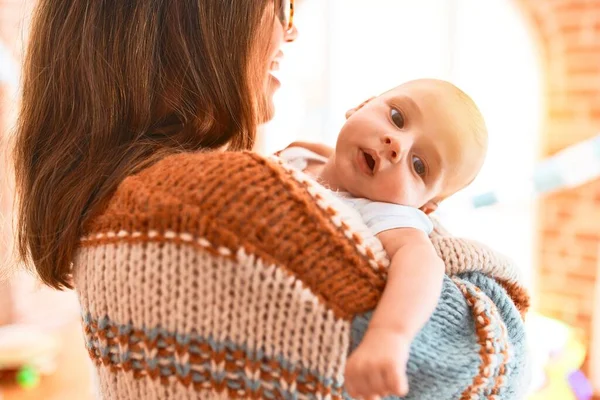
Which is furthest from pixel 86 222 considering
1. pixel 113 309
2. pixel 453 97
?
pixel 453 97

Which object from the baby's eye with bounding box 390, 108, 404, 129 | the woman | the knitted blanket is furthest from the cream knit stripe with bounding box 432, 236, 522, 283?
the baby's eye with bounding box 390, 108, 404, 129

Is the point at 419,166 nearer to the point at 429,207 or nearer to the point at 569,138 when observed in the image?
the point at 429,207

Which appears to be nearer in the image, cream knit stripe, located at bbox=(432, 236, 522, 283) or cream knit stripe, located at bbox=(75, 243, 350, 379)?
cream knit stripe, located at bbox=(75, 243, 350, 379)

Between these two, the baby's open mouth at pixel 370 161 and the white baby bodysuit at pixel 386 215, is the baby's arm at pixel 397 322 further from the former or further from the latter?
the baby's open mouth at pixel 370 161

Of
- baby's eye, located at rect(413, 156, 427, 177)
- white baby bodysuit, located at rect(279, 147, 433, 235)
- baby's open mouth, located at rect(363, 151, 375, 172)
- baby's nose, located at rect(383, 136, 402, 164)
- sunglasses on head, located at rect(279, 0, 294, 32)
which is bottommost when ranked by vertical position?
white baby bodysuit, located at rect(279, 147, 433, 235)

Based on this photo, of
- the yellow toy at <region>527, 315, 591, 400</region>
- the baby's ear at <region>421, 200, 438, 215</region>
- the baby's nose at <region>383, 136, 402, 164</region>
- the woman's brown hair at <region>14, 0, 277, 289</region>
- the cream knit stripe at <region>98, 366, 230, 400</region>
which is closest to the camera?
the cream knit stripe at <region>98, 366, 230, 400</region>

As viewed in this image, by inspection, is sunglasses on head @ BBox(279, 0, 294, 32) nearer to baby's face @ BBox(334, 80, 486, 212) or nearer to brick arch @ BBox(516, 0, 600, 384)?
baby's face @ BBox(334, 80, 486, 212)

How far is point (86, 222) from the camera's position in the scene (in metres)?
1.00

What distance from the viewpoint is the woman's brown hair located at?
1.03 meters

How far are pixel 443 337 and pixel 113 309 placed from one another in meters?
0.50

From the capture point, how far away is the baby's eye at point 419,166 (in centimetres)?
121

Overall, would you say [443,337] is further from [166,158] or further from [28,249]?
[28,249]

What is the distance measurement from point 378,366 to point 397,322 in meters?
0.07

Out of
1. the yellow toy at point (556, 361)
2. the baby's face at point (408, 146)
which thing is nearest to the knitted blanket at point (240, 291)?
the baby's face at point (408, 146)
